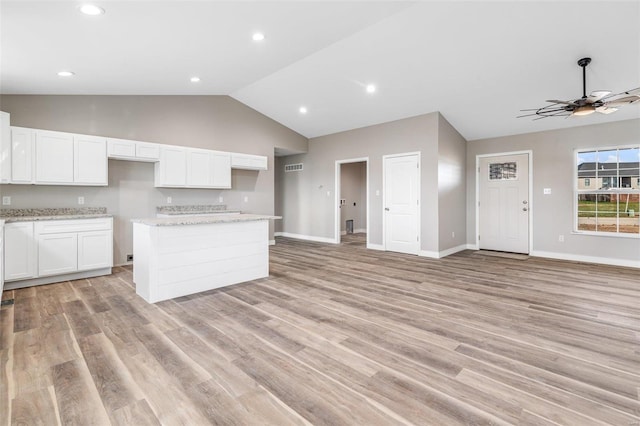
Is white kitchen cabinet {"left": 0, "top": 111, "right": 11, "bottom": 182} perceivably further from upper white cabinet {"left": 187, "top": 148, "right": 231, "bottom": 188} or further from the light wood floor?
upper white cabinet {"left": 187, "top": 148, "right": 231, "bottom": 188}

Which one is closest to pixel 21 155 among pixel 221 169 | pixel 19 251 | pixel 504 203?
pixel 19 251

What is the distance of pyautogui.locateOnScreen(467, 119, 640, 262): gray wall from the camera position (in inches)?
210

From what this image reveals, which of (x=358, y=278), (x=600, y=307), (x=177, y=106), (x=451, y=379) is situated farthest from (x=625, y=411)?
(x=177, y=106)

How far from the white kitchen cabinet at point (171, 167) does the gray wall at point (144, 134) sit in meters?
0.28

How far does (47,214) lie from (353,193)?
23.9ft

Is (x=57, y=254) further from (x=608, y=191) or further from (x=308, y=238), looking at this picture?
(x=608, y=191)

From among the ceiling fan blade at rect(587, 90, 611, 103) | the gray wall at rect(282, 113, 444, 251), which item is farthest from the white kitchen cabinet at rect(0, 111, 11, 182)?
the ceiling fan blade at rect(587, 90, 611, 103)

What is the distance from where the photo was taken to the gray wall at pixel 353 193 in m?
9.38

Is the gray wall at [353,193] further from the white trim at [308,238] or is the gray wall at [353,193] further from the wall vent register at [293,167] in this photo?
the white trim at [308,238]

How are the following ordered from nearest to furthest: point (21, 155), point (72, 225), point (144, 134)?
point (21, 155) < point (72, 225) < point (144, 134)

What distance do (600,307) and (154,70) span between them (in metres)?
6.06

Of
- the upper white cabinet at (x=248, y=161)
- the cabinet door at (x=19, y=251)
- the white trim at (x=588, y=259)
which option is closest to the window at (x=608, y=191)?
the white trim at (x=588, y=259)

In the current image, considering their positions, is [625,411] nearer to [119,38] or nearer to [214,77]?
[119,38]

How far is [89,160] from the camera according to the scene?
4.57 m
